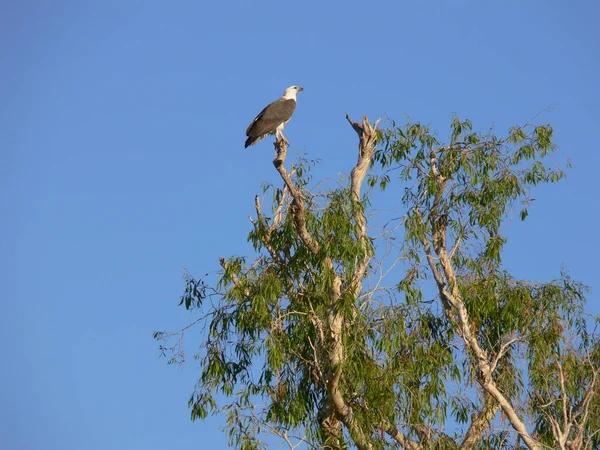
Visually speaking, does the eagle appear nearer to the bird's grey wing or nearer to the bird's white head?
the bird's grey wing

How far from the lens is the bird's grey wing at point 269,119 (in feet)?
42.6

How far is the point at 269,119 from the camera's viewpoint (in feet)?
43.0

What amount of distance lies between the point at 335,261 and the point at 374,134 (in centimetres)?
162

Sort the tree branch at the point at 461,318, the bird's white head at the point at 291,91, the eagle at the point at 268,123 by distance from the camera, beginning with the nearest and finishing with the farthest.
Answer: the tree branch at the point at 461,318 < the eagle at the point at 268,123 < the bird's white head at the point at 291,91

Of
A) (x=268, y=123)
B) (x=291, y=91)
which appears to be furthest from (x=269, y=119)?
(x=291, y=91)

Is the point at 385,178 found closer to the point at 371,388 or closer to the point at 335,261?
the point at 335,261

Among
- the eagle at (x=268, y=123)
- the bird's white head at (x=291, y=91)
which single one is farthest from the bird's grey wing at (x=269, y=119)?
the bird's white head at (x=291, y=91)

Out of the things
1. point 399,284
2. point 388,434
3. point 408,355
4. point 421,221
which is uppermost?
point 421,221

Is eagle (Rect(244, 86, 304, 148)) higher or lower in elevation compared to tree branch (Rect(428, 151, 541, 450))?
higher

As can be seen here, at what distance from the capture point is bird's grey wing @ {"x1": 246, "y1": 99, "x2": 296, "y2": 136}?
1298 cm

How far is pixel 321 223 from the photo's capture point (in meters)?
11.1

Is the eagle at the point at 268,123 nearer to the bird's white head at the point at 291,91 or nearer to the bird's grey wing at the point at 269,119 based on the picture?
the bird's grey wing at the point at 269,119

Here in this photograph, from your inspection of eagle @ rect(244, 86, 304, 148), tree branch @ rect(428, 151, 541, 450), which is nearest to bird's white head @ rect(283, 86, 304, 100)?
eagle @ rect(244, 86, 304, 148)

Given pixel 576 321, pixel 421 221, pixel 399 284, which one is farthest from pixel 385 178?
pixel 576 321
